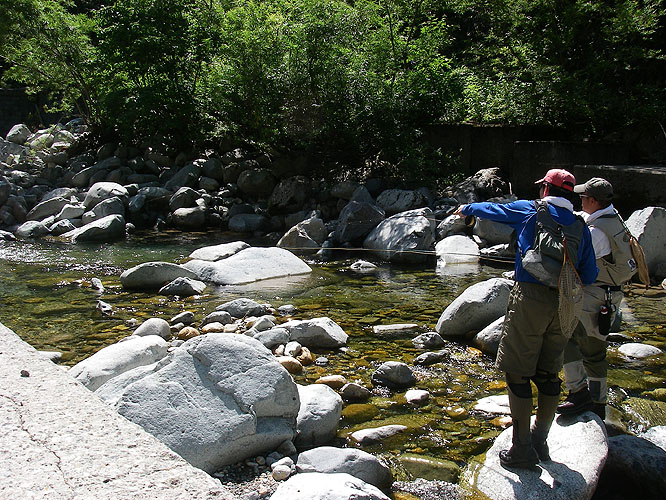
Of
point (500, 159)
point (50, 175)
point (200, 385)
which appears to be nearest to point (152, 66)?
point (50, 175)

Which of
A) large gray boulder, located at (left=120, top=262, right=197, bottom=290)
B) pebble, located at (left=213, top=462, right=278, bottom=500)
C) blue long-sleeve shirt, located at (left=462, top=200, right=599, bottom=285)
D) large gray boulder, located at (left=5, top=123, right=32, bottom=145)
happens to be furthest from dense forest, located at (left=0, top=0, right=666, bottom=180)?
pebble, located at (left=213, top=462, right=278, bottom=500)

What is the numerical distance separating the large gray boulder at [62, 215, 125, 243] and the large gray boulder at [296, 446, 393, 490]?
9.69m

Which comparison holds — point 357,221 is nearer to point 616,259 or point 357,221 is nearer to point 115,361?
point 115,361

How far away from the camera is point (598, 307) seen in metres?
4.11

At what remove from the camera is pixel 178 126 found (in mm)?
15930

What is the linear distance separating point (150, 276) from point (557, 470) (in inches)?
244

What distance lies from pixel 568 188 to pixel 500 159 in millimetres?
9924

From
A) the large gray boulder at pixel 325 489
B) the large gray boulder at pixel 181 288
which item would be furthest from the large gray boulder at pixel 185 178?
the large gray boulder at pixel 325 489

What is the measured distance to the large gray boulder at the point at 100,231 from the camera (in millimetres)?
12352

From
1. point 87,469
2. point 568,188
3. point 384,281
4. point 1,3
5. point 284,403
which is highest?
point 1,3

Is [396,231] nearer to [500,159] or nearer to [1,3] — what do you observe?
[500,159]

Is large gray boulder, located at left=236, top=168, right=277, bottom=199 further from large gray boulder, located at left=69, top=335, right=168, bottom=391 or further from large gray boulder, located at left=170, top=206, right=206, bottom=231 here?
large gray boulder, located at left=69, top=335, right=168, bottom=391

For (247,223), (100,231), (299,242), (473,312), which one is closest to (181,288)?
(299,242)

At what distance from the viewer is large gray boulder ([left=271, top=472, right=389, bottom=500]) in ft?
9.69
